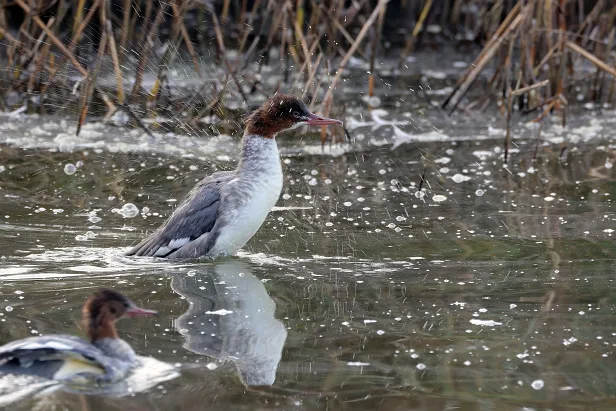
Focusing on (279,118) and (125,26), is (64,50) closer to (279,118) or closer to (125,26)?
(125,26)

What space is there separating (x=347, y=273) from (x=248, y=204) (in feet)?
2.28

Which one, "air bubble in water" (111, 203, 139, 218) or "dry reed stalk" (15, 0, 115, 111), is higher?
"dry reed stalk" (15, 0, 115, 111)

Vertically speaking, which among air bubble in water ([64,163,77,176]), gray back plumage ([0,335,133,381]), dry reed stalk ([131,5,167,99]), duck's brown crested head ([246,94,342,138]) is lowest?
air bubble in water ([64,163,77,176])

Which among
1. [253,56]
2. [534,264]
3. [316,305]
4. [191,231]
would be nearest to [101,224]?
[191,231]

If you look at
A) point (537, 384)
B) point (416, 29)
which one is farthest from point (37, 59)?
point (537, 384)

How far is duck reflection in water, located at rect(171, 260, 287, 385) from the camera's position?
4.20 m

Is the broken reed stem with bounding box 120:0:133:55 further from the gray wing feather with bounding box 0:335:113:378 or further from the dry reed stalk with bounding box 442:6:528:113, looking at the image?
the gray wing feather with bounding box 0:335:113:378

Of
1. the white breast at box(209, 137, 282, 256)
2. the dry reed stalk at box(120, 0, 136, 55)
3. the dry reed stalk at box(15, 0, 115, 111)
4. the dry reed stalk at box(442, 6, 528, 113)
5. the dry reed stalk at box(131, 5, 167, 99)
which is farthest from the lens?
the dry reed stalk at box(120, 0, 136, 55)

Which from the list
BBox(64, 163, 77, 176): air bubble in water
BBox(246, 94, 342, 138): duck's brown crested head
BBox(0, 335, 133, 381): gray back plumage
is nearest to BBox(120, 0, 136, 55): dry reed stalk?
BBox(64, 163, 77, 176): air bubble in water

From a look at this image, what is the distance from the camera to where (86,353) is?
3818mm

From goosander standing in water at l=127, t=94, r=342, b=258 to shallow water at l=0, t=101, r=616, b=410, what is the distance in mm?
110

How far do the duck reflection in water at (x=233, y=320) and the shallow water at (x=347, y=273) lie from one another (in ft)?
0.05

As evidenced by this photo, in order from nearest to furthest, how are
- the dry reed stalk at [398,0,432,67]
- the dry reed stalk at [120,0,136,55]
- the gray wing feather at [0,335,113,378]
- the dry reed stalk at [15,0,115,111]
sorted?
the gray wing feather at [0,335,113,378], the dry reed stalk at [15,0,115,111], the dry reed stalk at [120,0,136,55], the dry reed stalk at [398,0,432,67]

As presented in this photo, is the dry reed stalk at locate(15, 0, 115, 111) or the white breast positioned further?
the dry reed stalk at locate(15, 0, 115, 111)
